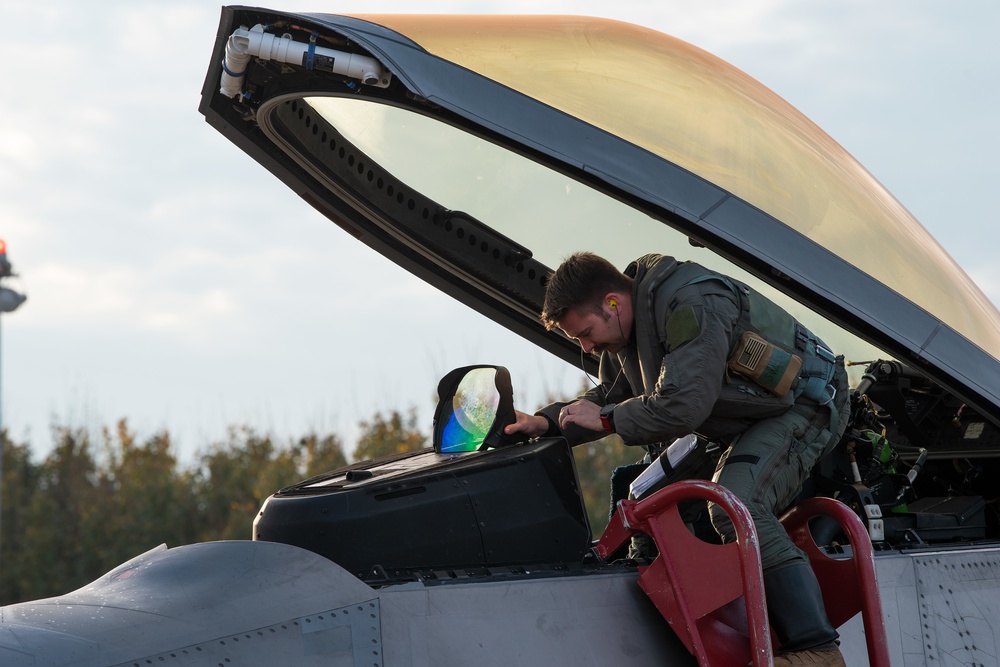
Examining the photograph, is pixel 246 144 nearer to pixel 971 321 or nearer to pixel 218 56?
pixel 218 56

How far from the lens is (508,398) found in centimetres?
339

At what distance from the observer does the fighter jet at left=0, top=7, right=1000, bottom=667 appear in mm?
2502

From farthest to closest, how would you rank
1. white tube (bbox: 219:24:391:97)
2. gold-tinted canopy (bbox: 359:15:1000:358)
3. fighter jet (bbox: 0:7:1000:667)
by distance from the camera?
1. gold-tinted canopy (bbox: 359:15:1000:358)
2. white tube (bbox: 219:24:391:97)
3. fighter jet (bbox: 0:7:1000:667)

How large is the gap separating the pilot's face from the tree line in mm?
10130

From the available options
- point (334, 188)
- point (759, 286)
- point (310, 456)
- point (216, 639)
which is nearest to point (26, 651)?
point (216, 639)

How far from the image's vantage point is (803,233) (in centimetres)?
313

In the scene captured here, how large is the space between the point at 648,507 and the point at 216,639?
45.5 inches

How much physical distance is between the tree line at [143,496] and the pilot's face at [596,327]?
10130 millimetres

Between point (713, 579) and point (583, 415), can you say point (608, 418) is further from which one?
point (713, 579)

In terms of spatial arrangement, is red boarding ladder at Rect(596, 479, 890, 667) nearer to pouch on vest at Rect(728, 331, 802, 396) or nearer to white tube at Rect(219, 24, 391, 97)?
pouch on vest at Rect(728, 331, 802, 396)

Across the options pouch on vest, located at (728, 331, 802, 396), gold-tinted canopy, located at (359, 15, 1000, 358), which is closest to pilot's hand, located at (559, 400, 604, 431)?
pouch on vest, located at (728, 331, 802, 396)

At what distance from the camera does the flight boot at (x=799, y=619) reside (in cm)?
282

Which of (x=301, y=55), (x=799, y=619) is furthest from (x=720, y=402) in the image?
(x=301, y=55)

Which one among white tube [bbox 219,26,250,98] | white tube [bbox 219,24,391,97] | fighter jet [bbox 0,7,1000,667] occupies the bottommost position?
fighter jet [bbox 0,7,1000,667]
